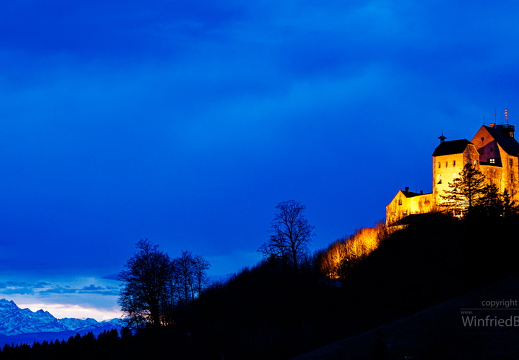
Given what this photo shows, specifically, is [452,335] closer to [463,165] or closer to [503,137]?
[463,165]

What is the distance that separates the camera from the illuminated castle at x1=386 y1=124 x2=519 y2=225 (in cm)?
12369

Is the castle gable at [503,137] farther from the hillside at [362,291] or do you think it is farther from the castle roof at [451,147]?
the hillside at [362,291]

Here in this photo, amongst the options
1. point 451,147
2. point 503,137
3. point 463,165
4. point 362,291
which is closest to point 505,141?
point 503,137

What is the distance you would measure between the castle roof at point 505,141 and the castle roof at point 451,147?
10.8 meters

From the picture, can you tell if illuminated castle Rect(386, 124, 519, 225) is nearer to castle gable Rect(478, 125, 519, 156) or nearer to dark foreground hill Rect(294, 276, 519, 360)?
castle gable Rect(478, 125, 519, 156)

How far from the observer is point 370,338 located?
194 ft

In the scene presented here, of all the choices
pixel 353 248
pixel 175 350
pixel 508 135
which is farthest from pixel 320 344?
pixel 508 135

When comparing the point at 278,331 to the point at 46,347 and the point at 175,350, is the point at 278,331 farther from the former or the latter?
the point at 46,347

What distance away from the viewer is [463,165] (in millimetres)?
122438

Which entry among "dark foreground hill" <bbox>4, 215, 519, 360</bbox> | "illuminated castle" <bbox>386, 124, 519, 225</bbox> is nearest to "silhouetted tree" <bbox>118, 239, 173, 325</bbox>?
"dark foreground hill" <bbox>4, 215, 519, 360</bbox>

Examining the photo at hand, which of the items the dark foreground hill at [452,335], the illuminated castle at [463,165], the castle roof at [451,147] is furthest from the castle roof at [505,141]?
the dark foreground hill at [452,335]

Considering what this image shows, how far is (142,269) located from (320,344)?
97.5 feet

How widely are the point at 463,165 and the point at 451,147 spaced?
4.46 metres

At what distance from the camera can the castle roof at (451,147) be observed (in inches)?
4877
